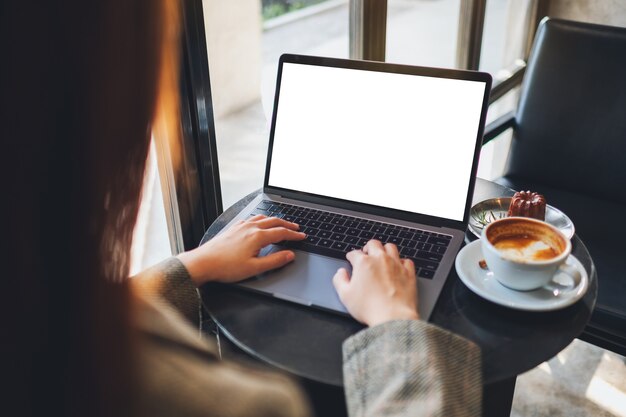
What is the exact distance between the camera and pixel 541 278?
2.59 ft

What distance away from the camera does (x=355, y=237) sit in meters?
0.98

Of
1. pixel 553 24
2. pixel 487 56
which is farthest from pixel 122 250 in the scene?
pixel 487 56

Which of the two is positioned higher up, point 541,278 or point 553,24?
point 553,24

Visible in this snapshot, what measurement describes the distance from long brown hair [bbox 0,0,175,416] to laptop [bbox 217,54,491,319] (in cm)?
55

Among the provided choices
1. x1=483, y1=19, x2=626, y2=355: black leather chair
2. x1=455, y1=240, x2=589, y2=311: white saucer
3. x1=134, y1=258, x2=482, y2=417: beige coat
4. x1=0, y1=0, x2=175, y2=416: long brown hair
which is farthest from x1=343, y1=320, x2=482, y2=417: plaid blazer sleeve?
x1=483, y1=19, x2=626, y2=355: black leather chair

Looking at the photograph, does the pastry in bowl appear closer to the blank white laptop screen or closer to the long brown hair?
the blank white laptop screen

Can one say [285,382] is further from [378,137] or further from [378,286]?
[378,137]

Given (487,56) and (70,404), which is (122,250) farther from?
(487,56)

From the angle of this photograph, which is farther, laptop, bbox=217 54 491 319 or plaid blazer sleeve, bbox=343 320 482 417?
laptop, bbox=217 54 491 319

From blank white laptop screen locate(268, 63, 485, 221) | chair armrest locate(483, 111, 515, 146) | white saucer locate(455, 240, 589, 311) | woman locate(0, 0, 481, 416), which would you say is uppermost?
woman locate(0, 0, 481, 416)

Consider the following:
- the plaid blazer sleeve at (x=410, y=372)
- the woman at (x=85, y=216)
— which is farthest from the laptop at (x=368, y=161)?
the woman at (x=85, y=216)

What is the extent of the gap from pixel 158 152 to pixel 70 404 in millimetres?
860

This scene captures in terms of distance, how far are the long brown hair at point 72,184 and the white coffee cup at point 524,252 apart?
58 cm

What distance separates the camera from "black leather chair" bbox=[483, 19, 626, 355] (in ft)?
4.91
